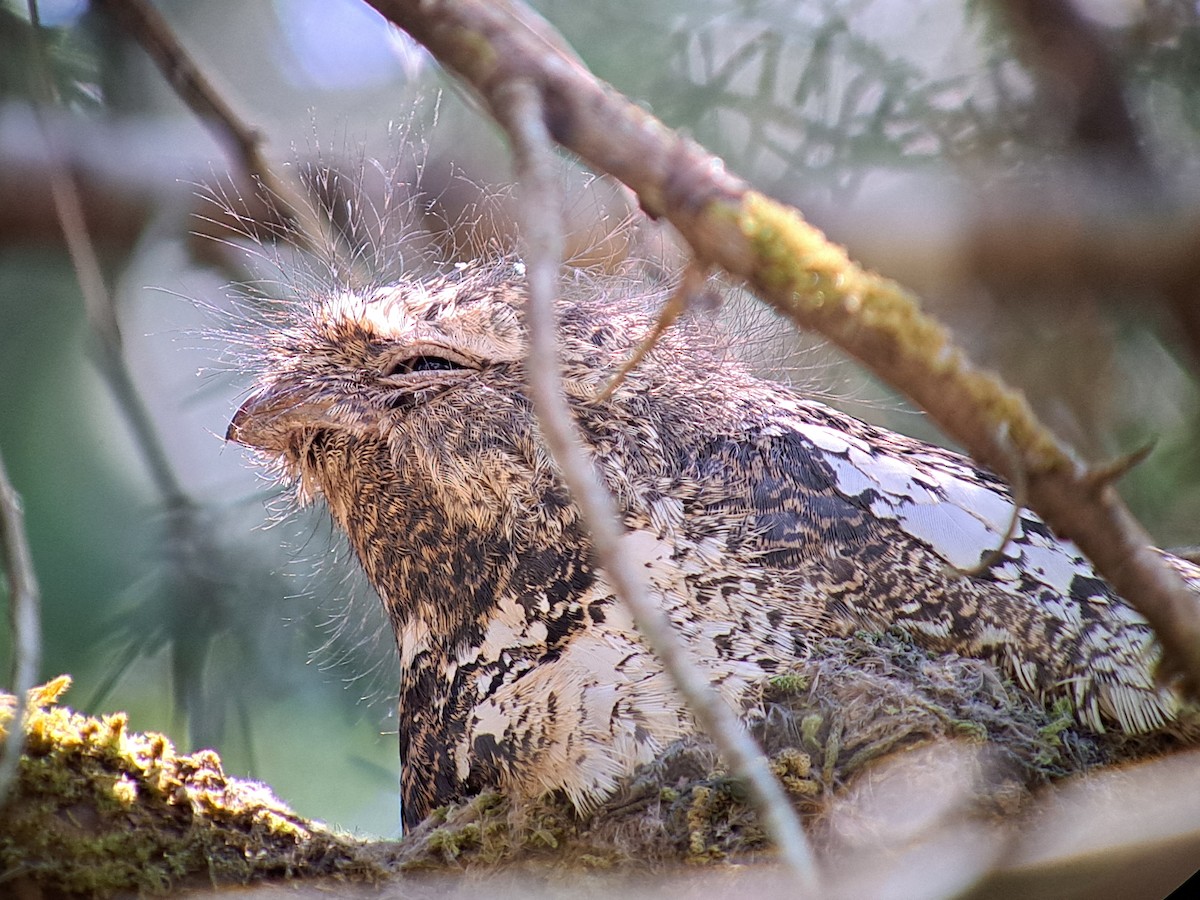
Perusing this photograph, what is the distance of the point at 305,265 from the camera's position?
5.47ft

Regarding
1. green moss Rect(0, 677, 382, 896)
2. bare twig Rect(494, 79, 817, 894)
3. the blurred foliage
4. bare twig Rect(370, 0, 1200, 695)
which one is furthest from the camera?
the blurred foliage

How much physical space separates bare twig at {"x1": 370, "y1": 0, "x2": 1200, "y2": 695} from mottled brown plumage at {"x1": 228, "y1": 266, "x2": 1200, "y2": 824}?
538 mm

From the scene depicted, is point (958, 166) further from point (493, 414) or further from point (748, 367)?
point (493, 414)

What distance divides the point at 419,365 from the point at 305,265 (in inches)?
14.8

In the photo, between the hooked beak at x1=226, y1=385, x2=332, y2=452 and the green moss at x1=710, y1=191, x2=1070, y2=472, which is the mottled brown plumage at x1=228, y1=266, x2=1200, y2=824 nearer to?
the hooked beak at x1=226, y1=385, x2=332, y2=452

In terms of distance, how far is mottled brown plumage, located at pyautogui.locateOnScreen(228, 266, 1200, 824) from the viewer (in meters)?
1.16

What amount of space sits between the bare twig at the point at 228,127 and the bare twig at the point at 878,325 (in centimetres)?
108

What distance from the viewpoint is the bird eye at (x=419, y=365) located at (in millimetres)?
1425

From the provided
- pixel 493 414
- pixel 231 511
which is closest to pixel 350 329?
pixel 493 414

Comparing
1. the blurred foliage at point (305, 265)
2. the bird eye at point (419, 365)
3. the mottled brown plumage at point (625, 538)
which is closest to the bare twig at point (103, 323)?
the blurred foliage at point (305, 265)

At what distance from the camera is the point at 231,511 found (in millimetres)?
1901

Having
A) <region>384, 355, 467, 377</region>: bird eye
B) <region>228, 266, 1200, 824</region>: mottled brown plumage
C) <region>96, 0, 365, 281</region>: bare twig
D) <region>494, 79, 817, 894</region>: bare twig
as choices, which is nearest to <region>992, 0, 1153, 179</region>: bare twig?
<region>228, 266, 1200, 824</region>: mottled brown plumage

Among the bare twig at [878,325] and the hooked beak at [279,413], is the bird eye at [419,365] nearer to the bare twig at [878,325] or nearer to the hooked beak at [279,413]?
Answer: the hooked beak at [279,413]

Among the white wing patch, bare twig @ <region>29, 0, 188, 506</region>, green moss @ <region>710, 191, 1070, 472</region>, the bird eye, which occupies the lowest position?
the white wing patch
